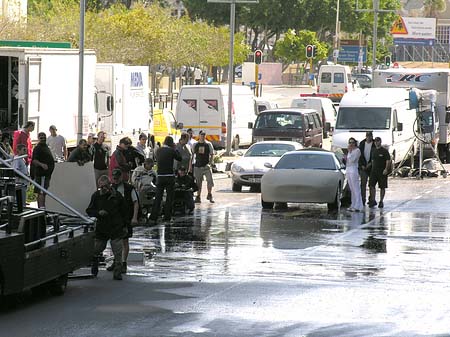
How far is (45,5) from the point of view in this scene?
3654 inches

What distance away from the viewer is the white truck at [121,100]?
1478 inches

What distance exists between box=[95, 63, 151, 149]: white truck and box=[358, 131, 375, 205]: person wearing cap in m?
8.46

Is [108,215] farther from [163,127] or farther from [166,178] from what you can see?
[163,127]

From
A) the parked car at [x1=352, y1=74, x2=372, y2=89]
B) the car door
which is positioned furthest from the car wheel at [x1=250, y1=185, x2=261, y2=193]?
the parked car at [x1=352, y1=74, x2=372, y2=89]

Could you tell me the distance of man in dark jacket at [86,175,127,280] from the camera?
1741 centimetres

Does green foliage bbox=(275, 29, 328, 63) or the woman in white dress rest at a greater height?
green foliage bbox=(275, 29, 328, 63)

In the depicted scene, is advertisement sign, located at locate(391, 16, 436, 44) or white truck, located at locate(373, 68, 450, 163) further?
advertisement sign, located at locate(391, 16, 436, 44)

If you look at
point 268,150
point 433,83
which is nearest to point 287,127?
point 433,83

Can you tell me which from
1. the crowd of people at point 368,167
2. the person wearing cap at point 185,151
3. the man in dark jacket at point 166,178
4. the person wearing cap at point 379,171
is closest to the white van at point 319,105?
the crowd of people at point 368,167

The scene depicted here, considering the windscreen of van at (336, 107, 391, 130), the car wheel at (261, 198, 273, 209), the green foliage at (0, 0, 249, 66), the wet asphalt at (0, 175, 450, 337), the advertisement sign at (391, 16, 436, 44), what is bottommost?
the car wheel at (261, 198, 273, 209)

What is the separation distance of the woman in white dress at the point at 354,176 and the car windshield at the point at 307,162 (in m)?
0.43

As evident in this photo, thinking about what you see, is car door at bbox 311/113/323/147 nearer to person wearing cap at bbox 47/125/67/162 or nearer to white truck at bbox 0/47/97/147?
white truck at bbox 0/47/97/147

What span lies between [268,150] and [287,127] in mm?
9465

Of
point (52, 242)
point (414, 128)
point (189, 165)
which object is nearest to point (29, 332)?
point (52, 242)
